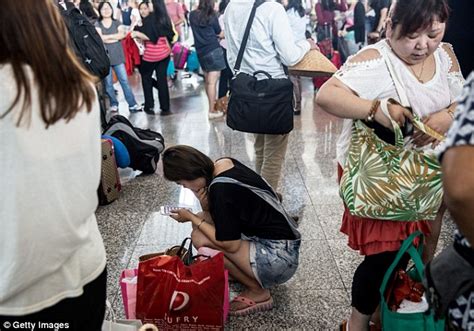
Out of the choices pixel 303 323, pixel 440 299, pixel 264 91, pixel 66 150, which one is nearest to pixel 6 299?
pixel 66 150

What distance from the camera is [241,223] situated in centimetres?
216

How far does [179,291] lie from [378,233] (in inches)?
32.5

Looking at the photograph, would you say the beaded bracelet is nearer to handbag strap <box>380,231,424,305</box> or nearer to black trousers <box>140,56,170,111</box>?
handbag strap <box>380,231,424,305</box>

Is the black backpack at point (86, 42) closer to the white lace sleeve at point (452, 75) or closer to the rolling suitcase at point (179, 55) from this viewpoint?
the white lace sleeve at point (452, 75)

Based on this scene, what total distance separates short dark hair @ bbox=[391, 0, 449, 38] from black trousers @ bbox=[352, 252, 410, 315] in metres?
0.81

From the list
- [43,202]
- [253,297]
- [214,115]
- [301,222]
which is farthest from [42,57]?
[214,115]

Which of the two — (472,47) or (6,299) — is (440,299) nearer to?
(6,299)

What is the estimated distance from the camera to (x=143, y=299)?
6.24 ft

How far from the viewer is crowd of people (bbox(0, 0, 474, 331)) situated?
0.88 m

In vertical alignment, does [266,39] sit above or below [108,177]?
above

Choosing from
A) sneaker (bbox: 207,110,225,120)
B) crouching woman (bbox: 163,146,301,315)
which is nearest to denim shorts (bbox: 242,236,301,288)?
crouching woman (bbox: 163,146,301,315)

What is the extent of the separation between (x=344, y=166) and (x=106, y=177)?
2.22 metres

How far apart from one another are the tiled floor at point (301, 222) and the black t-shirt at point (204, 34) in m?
1.11

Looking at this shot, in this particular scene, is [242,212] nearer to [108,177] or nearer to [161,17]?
[108,177]
